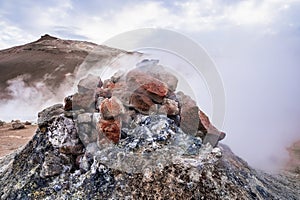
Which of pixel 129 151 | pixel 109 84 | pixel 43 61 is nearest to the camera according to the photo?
pixel 129 151

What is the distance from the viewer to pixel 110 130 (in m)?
3.22

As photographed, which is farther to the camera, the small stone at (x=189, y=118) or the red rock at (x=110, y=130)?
the small stone at (x=189, y=118)

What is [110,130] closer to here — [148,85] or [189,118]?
[148,85]

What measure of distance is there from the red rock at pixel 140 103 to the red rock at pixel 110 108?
0.50ft

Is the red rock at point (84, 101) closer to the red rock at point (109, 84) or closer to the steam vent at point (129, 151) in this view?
the steam vent at point (129, 151)

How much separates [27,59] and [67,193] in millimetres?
22292

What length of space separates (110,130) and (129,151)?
279 millimetres

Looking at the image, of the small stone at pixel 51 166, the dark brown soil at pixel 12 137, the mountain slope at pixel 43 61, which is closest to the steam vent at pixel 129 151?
the small stone at pixel 51 166

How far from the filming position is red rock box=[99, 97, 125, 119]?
328cm

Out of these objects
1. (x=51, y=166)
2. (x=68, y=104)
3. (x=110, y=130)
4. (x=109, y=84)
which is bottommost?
(x=51, y=166)

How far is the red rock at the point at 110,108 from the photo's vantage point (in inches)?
129

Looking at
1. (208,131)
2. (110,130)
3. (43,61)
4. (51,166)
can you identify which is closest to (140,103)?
(110,130)

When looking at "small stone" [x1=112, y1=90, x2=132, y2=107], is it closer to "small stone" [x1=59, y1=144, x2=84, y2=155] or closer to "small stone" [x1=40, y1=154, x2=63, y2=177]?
"small stone" [x1=59, y1=144, x2=84, y2=155]

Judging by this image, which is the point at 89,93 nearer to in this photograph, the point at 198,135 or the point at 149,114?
the point at 149,114
